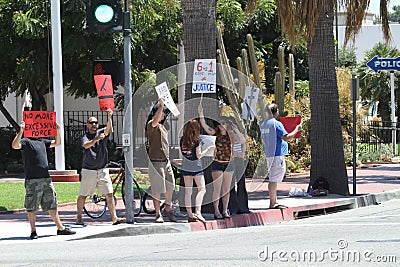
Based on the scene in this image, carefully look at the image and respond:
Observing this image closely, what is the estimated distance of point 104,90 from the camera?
14.3 m

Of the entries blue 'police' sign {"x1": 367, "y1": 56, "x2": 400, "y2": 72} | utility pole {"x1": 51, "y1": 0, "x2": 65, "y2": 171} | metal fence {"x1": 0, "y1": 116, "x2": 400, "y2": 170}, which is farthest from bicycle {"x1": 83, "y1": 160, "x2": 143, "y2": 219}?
Answer: blue 'police' sign {"x1": 367, "y1": 56, "x2": 400, "y2": 72}

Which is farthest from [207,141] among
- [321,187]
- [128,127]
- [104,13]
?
[321,187]

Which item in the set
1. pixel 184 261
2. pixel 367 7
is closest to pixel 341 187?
pixel 367 7

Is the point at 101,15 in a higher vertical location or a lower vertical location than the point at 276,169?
higher

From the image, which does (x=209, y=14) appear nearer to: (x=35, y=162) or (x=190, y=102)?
(x=190, y=102)

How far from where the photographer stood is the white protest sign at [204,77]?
15484 mm

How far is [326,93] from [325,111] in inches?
17.2

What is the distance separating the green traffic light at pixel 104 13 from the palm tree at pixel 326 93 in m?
6.29

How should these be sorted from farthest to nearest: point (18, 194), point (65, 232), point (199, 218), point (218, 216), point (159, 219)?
point (18, 194)
point (218, 216)
point (159, 219)
point (199, 218)
point (65, 232)

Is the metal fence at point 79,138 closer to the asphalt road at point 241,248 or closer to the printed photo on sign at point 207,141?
the printed photo on sign at point 207,141

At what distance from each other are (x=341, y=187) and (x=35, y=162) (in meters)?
8.82

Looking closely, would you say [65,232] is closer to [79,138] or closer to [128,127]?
[128,127]

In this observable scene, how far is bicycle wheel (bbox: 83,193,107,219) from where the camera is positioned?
51.8 ft

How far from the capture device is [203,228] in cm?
1466
